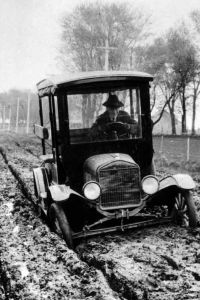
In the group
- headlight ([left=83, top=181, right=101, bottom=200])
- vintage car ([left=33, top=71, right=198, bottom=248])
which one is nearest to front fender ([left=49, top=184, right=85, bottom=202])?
vintage car ([left=33, top=71, right=198, bottom=248])

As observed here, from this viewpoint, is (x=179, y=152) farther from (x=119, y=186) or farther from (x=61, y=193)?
(x=61, y=193)

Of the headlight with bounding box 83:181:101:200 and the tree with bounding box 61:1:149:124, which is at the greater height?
the tree with bounding box 61:1:149:124

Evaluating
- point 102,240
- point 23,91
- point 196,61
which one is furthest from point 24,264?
point 23,91

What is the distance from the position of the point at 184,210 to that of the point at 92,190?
1.56 m

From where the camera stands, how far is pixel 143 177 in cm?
695

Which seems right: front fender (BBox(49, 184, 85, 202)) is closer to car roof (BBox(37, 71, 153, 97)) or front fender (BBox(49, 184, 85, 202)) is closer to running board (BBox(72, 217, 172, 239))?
running board (BBox(72, 217, 172, 239))

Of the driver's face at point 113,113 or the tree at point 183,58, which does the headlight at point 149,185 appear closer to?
the driver's face at point 113,113

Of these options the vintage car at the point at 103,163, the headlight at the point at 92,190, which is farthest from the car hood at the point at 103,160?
the headlight at the point at 92,190

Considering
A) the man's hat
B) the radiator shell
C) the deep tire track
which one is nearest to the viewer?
the deep tire track

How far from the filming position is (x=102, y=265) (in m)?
5.15

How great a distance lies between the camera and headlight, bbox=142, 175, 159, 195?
642 cm

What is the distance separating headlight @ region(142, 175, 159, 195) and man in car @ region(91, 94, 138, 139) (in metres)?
0.84

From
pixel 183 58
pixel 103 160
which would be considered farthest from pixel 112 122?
pixel 183 58

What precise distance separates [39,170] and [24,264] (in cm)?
288
